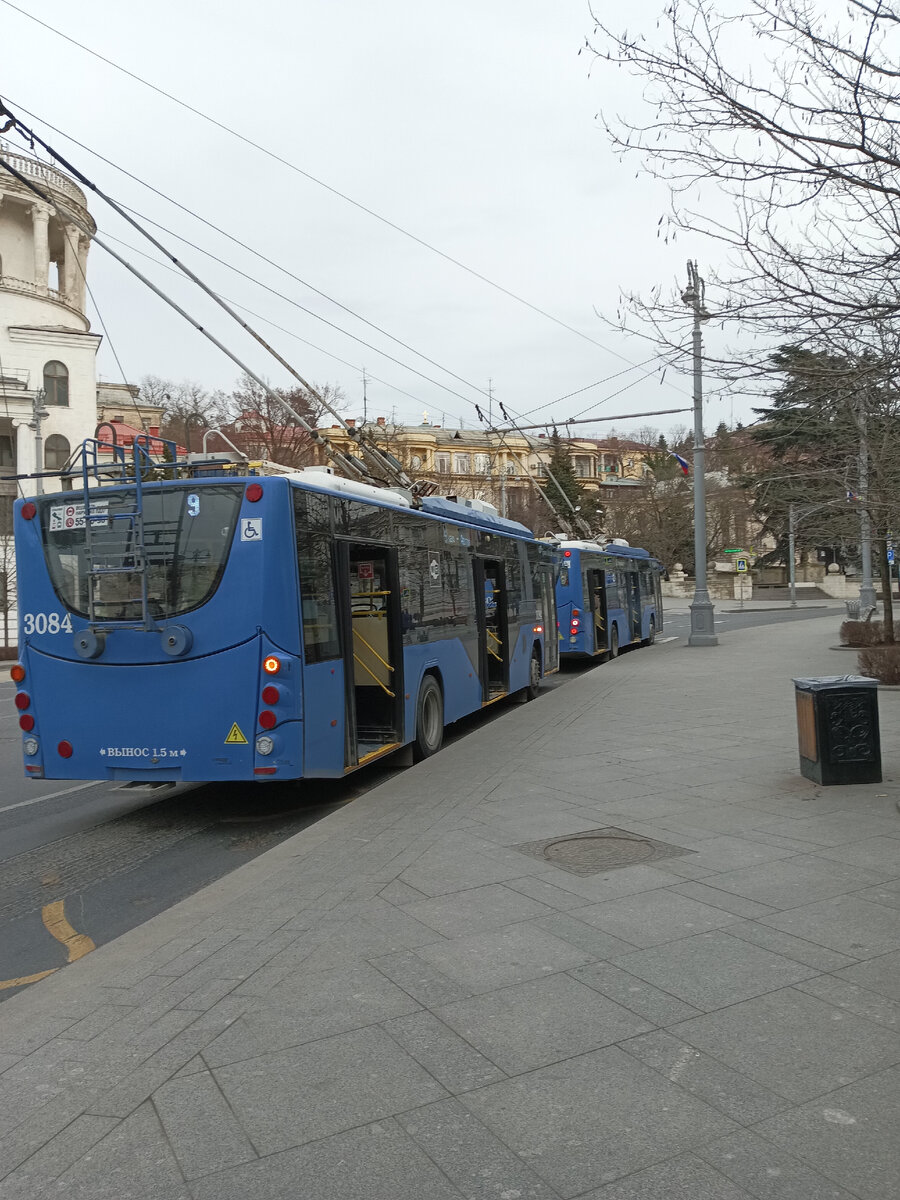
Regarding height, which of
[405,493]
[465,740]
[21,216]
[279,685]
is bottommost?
[465,740]

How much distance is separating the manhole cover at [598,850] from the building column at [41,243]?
2094 inches

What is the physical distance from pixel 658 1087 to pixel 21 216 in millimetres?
59074

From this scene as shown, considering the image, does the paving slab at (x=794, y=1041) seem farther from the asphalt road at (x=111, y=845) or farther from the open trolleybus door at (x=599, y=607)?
the open trolleybus door at (x=599, y=607)

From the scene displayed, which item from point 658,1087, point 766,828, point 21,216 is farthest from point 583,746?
point 21,216

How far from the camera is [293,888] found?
6.20 metres

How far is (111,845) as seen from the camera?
320 inches

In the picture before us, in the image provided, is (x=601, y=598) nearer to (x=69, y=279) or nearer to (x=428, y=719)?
(x=428, y=719)

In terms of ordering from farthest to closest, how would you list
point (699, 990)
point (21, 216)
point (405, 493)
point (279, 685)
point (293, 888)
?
point (21, 216) → point (405, 493) → point (279, 685) → point (293, 888) → point (699, 990)

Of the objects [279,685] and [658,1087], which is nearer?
[658,1087]

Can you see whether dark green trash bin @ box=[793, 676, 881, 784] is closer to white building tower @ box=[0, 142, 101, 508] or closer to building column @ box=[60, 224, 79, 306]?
white building tower @ box=[0, 142, 101, 508]

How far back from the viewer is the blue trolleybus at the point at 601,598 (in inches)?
932

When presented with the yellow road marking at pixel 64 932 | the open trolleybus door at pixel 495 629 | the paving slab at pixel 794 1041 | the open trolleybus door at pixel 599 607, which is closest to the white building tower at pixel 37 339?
the open trolleybus door at pixel 599 607

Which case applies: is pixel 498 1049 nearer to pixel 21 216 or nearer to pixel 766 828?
pixel 766 828

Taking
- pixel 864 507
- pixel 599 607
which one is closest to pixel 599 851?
pixel 864 507
